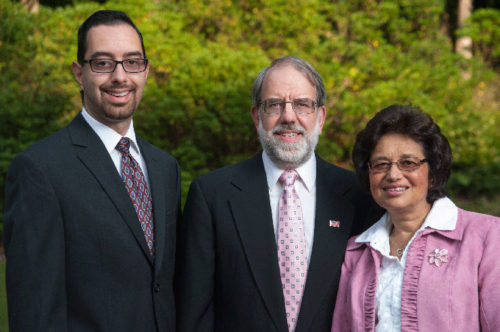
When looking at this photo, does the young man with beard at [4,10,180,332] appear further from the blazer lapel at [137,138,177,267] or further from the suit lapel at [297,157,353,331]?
the suit lapel at [297,157,353,331]

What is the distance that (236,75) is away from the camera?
7902 mm

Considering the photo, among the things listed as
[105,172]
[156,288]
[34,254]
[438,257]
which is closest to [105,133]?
[105,172]

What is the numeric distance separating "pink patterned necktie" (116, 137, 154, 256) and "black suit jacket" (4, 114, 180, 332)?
0.05 metres

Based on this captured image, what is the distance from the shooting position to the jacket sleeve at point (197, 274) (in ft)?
9.30

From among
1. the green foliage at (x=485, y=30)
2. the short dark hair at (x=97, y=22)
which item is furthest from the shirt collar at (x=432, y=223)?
the green foliage at (x=485, y=30)

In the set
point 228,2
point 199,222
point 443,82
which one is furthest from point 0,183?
point 443,82

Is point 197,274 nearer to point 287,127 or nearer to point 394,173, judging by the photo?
point 287,127

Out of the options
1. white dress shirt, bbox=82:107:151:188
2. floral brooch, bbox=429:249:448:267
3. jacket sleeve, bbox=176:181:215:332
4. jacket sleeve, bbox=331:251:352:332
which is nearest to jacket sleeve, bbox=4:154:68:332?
white dress shirt, bbox=82:107:151:188

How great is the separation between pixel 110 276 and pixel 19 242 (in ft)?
1.41

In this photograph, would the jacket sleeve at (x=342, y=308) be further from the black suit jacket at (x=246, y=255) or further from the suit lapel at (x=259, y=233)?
the suit lapel at (x=259, y=233)

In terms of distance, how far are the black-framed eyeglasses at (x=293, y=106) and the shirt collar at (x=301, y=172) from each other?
9.9 inches

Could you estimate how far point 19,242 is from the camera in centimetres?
228

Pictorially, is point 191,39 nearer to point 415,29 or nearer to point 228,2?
point 228,2

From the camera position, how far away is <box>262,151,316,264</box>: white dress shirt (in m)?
2.90
